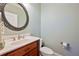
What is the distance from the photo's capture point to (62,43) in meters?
1.27

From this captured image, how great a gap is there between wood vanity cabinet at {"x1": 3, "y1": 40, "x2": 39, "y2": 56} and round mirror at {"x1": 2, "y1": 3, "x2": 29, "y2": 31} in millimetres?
264

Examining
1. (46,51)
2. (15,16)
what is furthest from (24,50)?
(15,16)

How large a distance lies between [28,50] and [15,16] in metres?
0.49

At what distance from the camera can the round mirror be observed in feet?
3.90

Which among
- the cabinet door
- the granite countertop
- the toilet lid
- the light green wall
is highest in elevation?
the light green wall

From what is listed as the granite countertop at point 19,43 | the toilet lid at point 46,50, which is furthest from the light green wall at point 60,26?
the granite countertop at point 19,43

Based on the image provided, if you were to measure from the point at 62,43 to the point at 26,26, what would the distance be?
540 mm

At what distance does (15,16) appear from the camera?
1.21 m

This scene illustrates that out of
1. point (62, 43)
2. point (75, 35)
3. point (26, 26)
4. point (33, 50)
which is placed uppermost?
point (26, 26)

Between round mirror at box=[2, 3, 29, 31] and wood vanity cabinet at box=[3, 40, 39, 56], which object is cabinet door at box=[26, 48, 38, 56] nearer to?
wood vanity cabinet at box=[3, 40, 39, 56]

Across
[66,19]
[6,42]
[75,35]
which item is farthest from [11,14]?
[75,35]

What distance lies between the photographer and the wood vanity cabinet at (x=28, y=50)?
3.70 ft

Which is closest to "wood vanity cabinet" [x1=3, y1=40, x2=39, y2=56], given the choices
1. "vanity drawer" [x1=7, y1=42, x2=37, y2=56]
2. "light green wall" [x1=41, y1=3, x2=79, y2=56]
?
"vanity drawer" [x1=7, y1=42, x2=37, y2=56]

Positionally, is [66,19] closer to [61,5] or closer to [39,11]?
[61,5]
